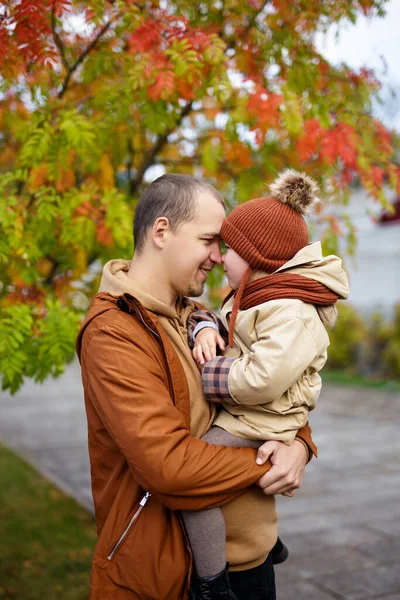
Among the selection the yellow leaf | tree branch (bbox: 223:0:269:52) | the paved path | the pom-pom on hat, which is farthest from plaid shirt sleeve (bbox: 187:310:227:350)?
the paved path

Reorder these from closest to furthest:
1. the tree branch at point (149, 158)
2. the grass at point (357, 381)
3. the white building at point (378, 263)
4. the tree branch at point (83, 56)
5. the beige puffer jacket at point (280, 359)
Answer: the beige puffer jacket at point (280, 359), the tree branch at point (83, 56), the tree branch at point (149, 158), the grass at point (357, 381), the white building at point (378, 263)

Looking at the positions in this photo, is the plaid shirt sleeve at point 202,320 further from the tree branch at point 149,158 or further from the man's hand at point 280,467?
the tree branch at point 149,158

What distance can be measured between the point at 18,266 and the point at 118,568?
6.05 ft

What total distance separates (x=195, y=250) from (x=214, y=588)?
1.11 metres

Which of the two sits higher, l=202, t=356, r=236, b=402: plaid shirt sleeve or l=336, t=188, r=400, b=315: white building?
l=336, t=188, r=400, b=315: white building

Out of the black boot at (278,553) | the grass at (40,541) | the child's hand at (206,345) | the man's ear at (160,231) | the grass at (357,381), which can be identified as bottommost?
the grass at (40,541)

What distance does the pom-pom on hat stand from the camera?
2.28 metres

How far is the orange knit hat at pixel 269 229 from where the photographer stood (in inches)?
89.6

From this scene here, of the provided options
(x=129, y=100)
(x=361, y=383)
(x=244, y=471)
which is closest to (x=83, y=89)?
(x=129, y=100)

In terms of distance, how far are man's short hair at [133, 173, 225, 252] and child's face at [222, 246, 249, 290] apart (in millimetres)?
195

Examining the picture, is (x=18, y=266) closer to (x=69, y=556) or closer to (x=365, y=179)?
(x=365, y=179)

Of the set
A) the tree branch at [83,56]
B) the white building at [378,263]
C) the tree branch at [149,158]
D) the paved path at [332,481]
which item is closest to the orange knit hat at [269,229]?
the tree branch at [83,56]

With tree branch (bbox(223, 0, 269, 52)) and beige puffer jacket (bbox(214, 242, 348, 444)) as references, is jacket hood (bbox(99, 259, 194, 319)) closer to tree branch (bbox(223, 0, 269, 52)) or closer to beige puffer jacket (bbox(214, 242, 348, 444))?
beige puffer jacket (bbox(214, 242, 348, 444))

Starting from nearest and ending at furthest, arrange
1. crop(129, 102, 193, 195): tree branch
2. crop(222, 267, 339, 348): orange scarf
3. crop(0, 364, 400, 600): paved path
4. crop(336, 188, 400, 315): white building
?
crop(222, 267, 339, 348): orange scarf → crop(129, 102, 193, 195): tree branch → crop(0, 364, 400, 600): paved path → crop(336, 188, 400, 315): white building
